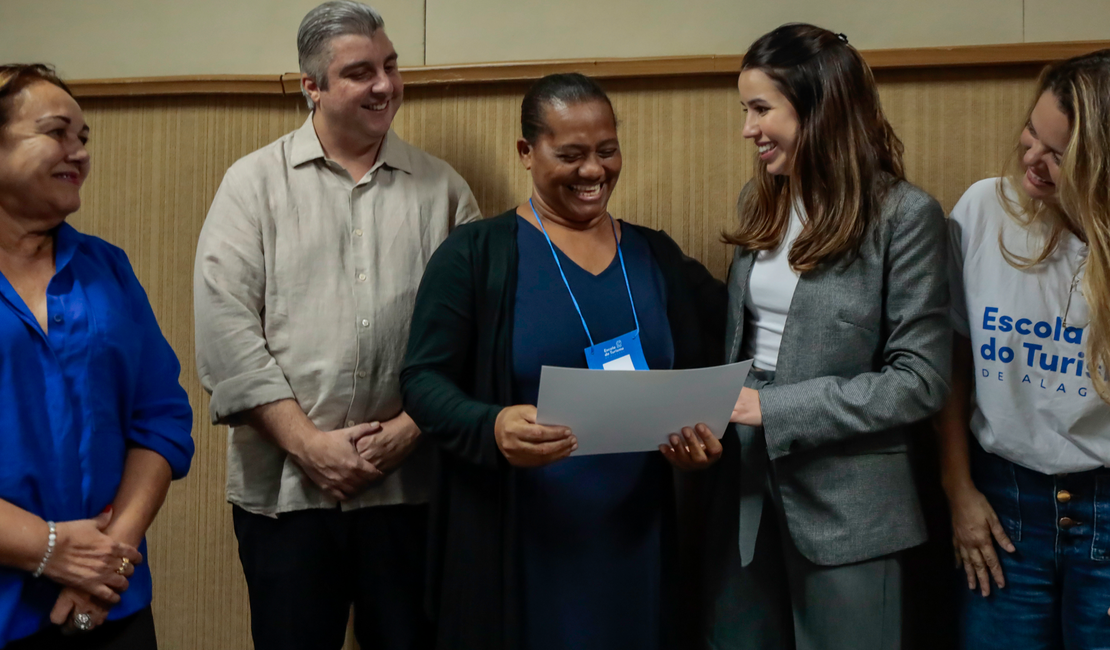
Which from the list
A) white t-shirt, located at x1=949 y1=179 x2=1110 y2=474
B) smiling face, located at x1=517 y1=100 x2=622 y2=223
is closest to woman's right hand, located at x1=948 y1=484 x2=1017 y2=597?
white t-shirt, located at x1=949 y1=179 x2=1110 y2=474

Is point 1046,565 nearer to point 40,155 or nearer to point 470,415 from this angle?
point 470,415

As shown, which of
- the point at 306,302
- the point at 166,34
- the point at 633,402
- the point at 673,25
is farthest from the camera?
the point at 166,34

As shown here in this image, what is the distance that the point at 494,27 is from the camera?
2.24 meters

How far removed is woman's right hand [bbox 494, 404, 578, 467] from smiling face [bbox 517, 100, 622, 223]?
453mm

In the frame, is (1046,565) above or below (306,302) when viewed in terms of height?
below

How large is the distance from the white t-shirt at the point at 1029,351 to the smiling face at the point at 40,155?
5.47 feet

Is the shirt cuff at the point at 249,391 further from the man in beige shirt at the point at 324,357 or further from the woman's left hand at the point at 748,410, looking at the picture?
the woman's left hand at the point at 748,410

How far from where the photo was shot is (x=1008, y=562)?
161 centimetres

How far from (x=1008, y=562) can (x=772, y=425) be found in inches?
22.0

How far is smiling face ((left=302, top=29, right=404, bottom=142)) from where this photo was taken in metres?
1.80

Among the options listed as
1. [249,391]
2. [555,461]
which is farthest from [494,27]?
[555,461]

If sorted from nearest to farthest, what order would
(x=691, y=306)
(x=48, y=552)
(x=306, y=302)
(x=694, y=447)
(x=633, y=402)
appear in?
(x=48, y=552) < (x=633, y=402) < (x=694, y=447) < (x=691, y=306) < (x=306, y=302)

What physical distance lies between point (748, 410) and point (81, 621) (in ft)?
3.80

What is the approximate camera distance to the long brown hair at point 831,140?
1.54m
